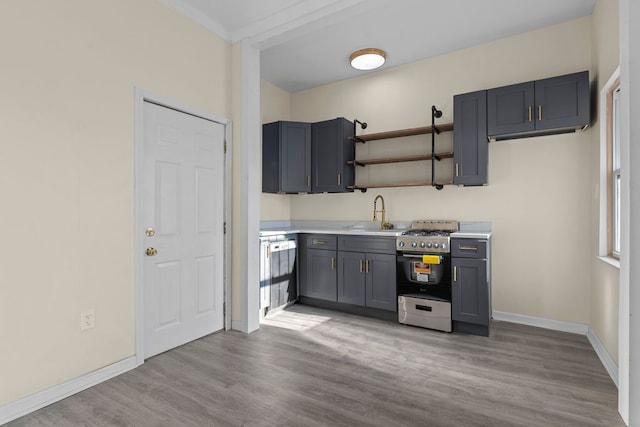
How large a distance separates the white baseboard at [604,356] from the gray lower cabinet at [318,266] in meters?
2.39

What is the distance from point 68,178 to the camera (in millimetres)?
2205

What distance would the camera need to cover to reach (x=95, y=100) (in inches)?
92.7

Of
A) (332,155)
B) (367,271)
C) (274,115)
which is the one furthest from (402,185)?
(274,115)

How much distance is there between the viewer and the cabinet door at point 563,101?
2.95 metres

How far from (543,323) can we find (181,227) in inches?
143

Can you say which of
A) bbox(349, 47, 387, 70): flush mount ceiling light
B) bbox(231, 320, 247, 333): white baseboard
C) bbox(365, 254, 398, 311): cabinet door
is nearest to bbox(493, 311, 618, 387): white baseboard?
bbox(365, 254, 398, 311): cabinet door

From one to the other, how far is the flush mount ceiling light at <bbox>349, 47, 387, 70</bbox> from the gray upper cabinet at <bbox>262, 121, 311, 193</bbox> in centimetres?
98

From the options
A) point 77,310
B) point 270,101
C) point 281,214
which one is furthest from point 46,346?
point 270,101

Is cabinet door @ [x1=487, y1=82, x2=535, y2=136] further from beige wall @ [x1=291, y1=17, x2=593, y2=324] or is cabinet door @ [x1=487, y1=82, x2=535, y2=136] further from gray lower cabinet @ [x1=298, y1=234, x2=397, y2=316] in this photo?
gray lower cabinet @ [x1=298, y1=234, x2=397, y2=316]

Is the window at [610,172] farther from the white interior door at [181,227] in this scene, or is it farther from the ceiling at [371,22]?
the white interior door at [181,227]

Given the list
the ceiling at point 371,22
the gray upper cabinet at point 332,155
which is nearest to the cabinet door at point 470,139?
the ceiling at point 371,22

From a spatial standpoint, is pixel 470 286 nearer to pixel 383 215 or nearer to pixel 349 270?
pixel 349 270

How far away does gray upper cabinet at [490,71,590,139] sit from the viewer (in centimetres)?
296

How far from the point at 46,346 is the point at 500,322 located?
391 cm
